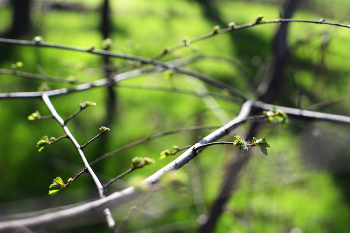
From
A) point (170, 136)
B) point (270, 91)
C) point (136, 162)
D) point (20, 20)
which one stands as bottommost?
point (136, 162)

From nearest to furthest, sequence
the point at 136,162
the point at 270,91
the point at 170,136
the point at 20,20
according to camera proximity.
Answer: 1. the point at 136,162
2. the point at 270,91
3. the point at 170,136
4. the point at 20,20

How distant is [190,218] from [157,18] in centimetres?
231

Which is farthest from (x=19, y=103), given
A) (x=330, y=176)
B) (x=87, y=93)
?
(x=330, y=176)

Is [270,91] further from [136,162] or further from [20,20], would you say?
[20,20]

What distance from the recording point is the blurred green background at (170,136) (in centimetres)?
89

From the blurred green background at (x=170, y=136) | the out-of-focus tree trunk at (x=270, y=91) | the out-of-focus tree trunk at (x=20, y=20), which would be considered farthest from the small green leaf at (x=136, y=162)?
the out-of-focus tree trunk at (x=20, y=20)

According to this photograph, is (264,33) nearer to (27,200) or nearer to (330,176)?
(330,176)

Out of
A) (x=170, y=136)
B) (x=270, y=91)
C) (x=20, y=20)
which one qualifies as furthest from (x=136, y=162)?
Answer: (x=20, y=20)

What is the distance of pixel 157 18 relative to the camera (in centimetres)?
277

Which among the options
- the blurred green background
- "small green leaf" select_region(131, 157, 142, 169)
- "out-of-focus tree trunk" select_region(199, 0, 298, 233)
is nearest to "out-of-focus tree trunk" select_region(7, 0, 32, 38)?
the blurred green background

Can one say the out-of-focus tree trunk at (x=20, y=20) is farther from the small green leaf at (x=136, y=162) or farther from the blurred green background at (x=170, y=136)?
the small green leaf at (x=136, y=162)

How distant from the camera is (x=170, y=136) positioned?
1.65 metres

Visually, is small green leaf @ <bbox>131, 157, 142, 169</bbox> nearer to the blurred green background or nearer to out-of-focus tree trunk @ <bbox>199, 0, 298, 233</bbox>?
the blurred green background

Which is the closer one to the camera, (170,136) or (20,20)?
(170,136)
